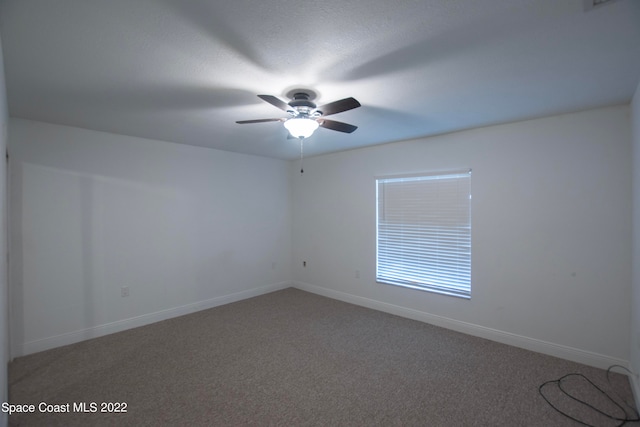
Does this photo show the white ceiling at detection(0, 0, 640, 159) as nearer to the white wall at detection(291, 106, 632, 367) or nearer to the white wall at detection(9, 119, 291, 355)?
the white wall at detection(291, 106, 632, 367)

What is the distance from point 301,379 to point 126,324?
2.48m

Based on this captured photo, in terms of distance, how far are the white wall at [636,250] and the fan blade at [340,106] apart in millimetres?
2191

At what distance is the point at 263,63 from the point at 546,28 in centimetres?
157

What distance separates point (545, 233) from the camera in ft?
9.66

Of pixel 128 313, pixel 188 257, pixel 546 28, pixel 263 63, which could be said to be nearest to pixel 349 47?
pixel 263 63

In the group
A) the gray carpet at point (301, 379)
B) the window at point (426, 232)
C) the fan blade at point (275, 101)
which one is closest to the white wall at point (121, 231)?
the gray carpet at point (301, 379)

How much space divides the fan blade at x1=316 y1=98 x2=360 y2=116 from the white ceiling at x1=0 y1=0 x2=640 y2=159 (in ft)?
0.66

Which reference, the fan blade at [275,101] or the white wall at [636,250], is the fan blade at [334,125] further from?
the white wall at [636,250]

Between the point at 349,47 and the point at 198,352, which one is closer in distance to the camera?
the point at 349,47

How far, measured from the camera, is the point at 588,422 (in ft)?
6.55

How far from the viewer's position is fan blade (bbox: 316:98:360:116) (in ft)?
6.25

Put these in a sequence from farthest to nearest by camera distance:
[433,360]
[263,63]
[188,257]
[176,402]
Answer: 1. [188,257]
2. [433,360]
3. [176,402]
4. [263,63]

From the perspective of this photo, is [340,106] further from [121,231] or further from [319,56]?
Answer: [121,231]

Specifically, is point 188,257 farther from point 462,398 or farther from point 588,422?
point 588,422
